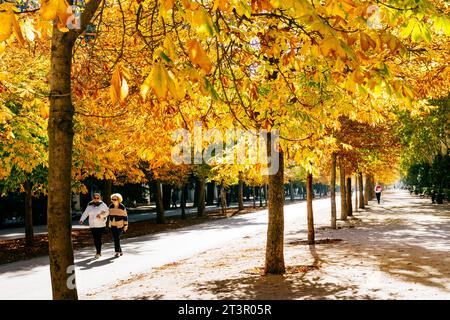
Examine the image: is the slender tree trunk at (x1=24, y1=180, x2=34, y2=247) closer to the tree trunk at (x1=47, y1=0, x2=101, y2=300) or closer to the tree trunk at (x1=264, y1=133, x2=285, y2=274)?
the tree trunk at (x1=264, y1=133, x2=285, y2=274)

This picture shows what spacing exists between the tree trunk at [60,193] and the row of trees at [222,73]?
0.03ft

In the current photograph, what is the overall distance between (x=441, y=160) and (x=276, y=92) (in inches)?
1338

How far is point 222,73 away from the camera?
696 cm

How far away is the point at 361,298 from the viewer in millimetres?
7160

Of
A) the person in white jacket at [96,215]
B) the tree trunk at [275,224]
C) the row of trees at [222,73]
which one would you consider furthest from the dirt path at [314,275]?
the person in white jacket at [96,215]

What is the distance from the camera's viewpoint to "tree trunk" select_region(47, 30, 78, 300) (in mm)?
4391

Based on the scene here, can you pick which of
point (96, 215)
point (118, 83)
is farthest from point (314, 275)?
point (118, 83)

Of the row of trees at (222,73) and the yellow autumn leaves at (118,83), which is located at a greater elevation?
the row of trees at (222,73)

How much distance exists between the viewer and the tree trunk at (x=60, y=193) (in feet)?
14.4

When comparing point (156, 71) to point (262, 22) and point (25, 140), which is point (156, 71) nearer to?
point (262, 22)

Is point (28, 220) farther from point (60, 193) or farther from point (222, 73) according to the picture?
point (60, 193)

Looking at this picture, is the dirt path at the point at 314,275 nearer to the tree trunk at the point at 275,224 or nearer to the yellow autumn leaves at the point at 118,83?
the tree trunk at the point at 275,224

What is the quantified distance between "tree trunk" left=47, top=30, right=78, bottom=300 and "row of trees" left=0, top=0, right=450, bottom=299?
0.4 inches
